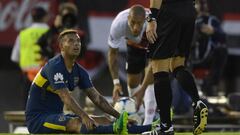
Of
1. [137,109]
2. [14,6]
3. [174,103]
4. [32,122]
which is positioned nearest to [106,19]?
[14,6]

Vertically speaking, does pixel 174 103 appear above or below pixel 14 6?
below

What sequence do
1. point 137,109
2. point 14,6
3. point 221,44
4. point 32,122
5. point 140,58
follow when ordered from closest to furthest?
point 32,122
point 137,109
point 140,58
point 221,44
point 14,6

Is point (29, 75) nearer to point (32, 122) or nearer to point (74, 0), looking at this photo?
point (74, 0)

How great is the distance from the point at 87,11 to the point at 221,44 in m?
2.53

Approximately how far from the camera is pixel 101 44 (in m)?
15.7

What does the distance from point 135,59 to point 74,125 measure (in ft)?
9.39

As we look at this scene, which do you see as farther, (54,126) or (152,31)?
(54,126)

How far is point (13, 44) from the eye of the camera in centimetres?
1559

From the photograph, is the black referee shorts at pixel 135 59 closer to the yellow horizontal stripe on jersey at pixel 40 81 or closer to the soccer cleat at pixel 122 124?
the yellow horizontal stripe on jersey at pixel 40 81

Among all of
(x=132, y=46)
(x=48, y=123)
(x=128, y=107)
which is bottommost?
(x=128, y=107)

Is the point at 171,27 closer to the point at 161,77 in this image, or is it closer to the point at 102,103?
the point at 161,77

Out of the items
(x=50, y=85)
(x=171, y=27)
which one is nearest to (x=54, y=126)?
(x=50, y=85)

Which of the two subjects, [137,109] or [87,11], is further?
[87,11]

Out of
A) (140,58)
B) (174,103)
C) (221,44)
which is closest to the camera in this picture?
(140,58)
